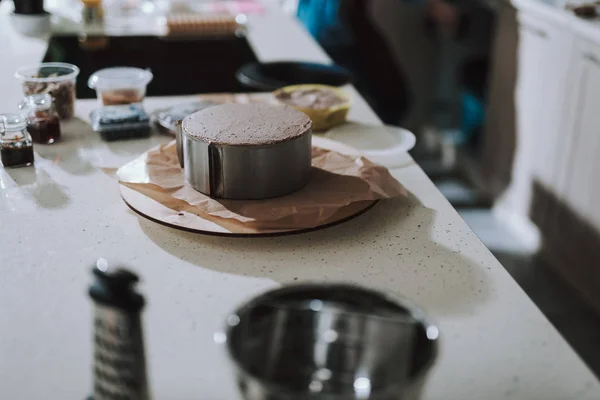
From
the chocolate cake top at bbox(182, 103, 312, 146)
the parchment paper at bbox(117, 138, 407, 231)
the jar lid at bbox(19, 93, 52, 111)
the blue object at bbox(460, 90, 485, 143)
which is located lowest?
the blue object at bbox(460, 90, 485, 143)

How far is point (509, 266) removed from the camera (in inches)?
A: 108

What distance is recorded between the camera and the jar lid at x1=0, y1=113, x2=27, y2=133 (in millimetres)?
1232

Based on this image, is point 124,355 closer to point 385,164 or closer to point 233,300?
point 233,300

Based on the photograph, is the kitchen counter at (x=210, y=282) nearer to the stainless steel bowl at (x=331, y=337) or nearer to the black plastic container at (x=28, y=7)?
the stainless steel bowl at (x=331, y=337)

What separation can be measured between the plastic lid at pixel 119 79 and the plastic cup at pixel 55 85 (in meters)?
0.05

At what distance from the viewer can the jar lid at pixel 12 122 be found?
4.04ft

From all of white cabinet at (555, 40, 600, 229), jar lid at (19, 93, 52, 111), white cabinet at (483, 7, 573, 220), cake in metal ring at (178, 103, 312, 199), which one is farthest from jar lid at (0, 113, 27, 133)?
white cabinet at (483, 7, 573, 220)

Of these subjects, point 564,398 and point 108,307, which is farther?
point 564,398

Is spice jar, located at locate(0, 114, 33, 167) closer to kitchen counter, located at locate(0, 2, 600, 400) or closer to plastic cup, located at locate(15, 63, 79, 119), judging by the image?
kitchen counter, located at locate(0, 2, 600, 400)

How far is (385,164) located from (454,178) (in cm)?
233

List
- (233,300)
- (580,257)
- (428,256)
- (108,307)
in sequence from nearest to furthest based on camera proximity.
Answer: (108,307), (233,300), (428,256), (580,257)

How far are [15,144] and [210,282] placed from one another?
57 cm

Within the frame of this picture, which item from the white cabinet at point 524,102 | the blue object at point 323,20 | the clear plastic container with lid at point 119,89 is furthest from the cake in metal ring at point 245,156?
the blue object at point 323,20

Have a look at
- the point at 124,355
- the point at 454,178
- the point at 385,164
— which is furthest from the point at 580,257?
the point at 124,355
